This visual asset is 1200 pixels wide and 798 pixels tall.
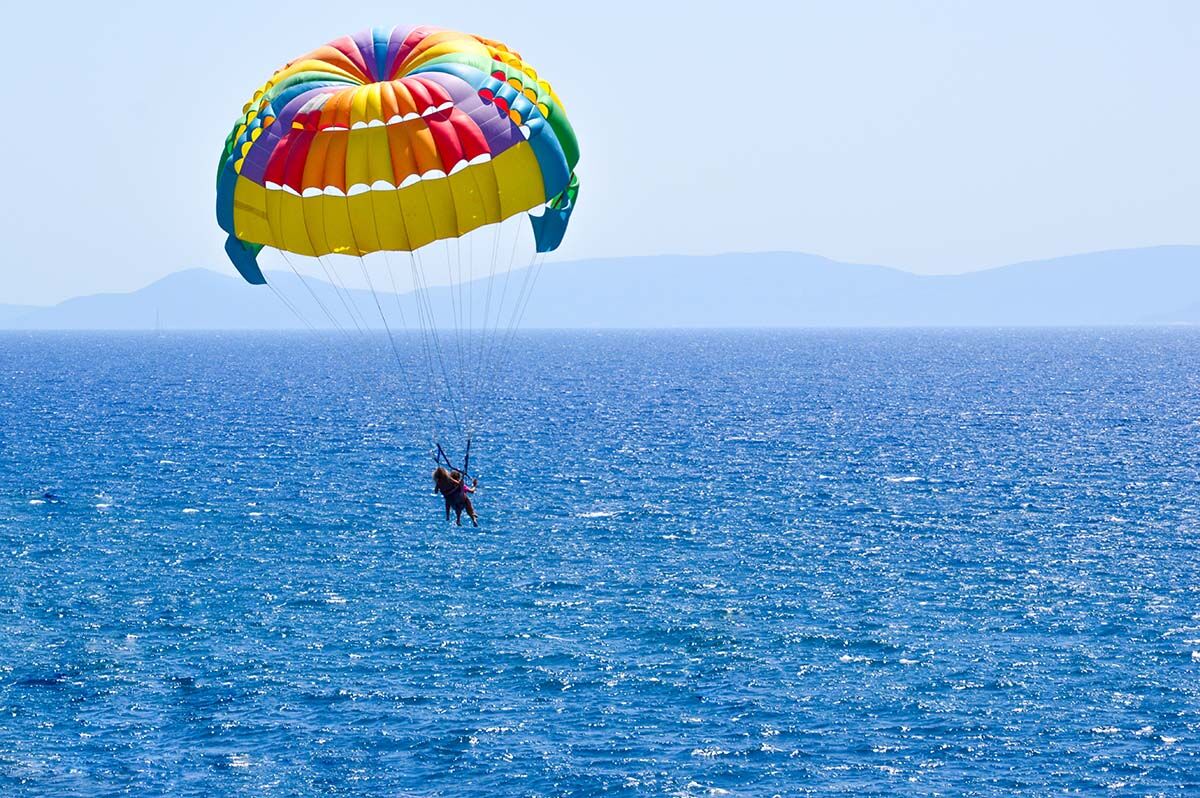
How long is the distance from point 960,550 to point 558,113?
3443 centimetres

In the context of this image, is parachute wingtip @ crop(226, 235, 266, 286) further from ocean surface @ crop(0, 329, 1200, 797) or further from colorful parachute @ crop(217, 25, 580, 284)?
ocean surface @ crop(0, 329, 1200, 797)

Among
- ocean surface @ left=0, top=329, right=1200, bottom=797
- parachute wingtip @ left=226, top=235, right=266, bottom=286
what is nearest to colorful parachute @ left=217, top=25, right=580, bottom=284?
parachute wingtip @ left=226, top=235, right=266, bottom=286

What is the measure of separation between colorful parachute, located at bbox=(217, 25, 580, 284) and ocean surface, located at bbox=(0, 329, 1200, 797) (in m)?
14.9

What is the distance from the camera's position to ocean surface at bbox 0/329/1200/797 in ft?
127

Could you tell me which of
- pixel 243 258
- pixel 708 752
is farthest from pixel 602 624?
pixel 243 258

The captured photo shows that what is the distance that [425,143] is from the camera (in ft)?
109

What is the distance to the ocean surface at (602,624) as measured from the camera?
1524 inches

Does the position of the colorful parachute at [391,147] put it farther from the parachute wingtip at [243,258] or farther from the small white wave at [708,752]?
the small white wave at [708,752]

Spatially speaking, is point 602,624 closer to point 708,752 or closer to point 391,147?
point 708,752

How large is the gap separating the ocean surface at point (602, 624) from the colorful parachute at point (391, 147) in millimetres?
14903

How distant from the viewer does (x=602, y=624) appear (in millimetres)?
50375

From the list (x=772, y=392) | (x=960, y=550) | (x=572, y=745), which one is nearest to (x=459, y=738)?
(x=572, y=745)

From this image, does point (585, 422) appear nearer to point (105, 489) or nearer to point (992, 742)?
point (105, 489)

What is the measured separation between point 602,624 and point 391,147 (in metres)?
23.1
